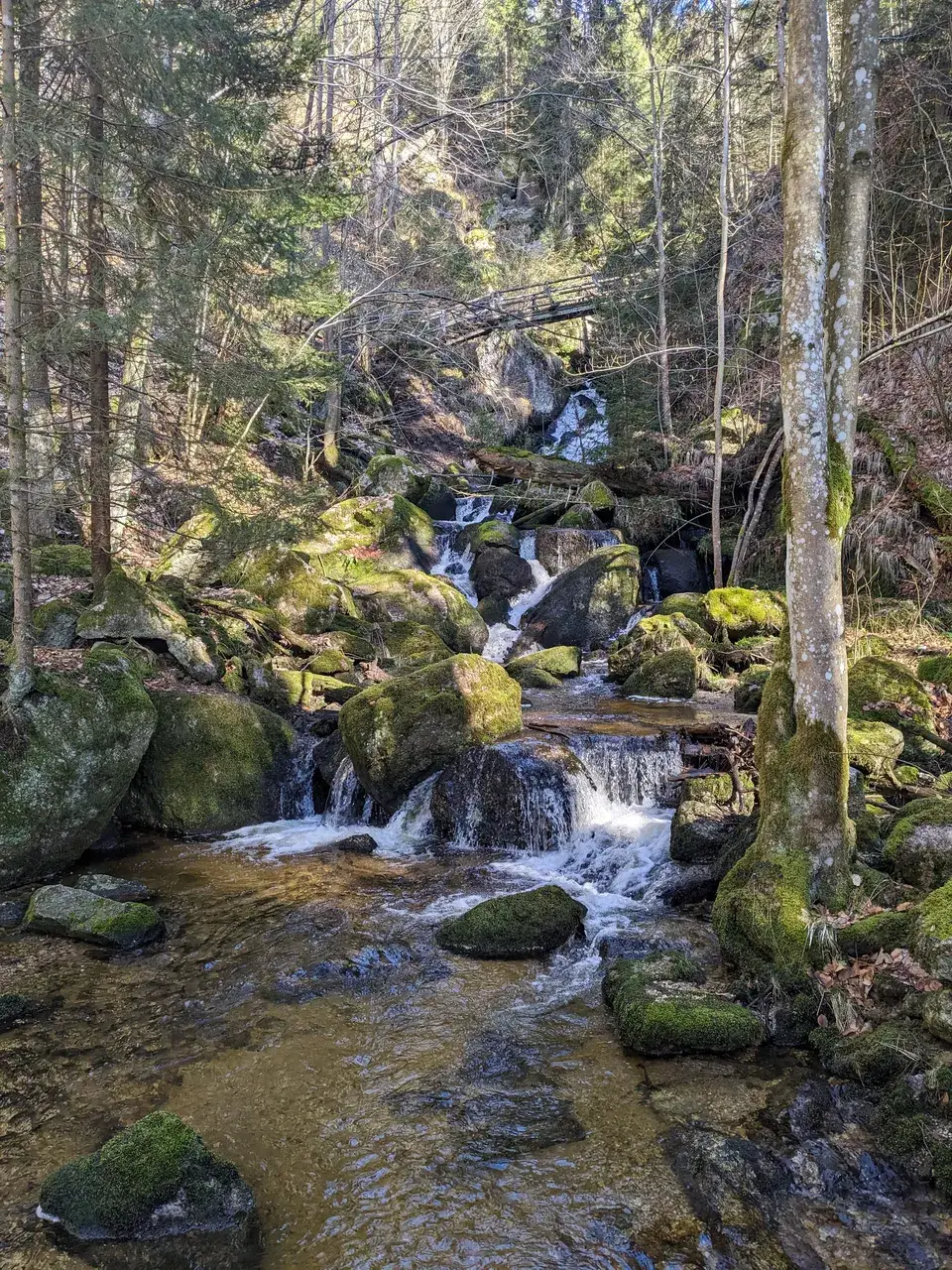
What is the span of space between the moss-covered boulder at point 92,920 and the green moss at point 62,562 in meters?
6.88

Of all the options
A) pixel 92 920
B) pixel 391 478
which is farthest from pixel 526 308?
pixel 92 920

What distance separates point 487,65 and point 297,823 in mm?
32100

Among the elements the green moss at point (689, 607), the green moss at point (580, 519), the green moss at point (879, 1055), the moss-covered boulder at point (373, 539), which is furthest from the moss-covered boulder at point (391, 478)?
the green moss at point (879, 1055)

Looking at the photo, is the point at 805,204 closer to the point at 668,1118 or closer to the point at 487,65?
the point at 668,1118

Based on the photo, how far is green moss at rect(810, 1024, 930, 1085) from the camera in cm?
384

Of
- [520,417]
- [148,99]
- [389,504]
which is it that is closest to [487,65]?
[520,417]

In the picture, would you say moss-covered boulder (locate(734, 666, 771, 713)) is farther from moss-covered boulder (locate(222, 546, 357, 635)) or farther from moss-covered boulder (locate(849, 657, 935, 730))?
moss-covered boulder (locate(222, 546, 357, 635))

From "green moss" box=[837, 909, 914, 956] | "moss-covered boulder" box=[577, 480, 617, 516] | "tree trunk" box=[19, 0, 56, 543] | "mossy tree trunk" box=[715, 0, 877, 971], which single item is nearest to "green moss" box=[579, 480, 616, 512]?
"moss-covered boulder" box=[577, 480, 617, 516]

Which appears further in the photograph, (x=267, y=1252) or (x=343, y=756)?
(x=343, y=756)

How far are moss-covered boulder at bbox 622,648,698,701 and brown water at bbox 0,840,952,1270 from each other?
7.25 metres

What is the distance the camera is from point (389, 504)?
→ 18922 millimetres

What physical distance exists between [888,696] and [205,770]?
791 centimetres

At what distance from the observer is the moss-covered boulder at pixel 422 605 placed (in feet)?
50.4

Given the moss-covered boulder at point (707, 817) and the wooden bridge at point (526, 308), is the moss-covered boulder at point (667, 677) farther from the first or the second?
the wooden bridge at point (526, 308)
